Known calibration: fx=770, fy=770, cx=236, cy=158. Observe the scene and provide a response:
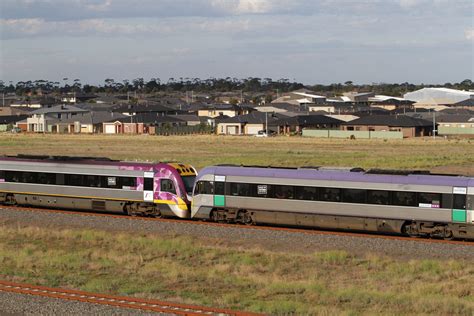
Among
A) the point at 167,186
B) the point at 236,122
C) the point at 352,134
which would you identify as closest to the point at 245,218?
the point at 167,186

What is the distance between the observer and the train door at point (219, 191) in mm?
37188

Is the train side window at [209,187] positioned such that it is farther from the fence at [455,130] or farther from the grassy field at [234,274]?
the fence at [455,130]

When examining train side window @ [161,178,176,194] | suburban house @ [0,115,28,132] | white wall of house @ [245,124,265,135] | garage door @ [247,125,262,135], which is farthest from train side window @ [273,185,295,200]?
suburban house @ [0,115,28,132]

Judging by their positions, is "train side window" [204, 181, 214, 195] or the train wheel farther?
"train side window" [204, 181, 214, 195]

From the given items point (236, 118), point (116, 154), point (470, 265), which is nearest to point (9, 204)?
point (470, 265)

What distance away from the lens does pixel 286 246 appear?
32.3m

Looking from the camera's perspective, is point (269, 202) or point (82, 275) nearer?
point (82, 275)

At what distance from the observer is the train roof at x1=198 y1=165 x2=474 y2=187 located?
32.8 meters

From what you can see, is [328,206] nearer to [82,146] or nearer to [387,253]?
[387,253]

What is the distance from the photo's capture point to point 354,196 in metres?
34.4

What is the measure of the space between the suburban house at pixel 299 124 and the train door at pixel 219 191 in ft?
365

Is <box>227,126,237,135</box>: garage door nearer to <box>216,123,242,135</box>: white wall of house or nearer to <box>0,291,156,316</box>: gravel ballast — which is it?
<box>216,123,242,135</box>: white wall of house

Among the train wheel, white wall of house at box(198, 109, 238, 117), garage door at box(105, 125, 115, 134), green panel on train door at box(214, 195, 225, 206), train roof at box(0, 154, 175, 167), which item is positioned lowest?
garage door at box(105, 125, 115, 134)

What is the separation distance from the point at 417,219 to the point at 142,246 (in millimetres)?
11766
